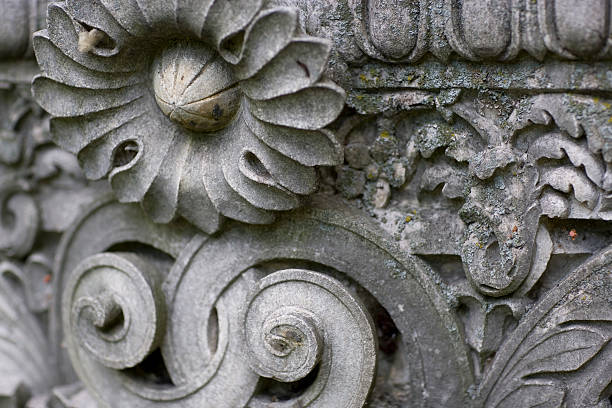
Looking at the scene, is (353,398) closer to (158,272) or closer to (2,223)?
(158,272)

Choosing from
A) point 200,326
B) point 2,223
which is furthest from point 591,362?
point 2,223

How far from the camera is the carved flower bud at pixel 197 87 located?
1.28 meters

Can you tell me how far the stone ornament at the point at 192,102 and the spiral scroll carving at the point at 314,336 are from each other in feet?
0.47

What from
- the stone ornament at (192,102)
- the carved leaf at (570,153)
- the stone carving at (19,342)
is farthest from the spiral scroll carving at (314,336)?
the stone carving at (19,342)

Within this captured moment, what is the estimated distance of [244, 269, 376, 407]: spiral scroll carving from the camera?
4.25ft

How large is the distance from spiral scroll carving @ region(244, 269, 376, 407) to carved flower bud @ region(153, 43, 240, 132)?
12.4 inches

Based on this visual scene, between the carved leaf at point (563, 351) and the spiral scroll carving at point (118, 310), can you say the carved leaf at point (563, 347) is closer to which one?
the carved leaf at point (563, 351)

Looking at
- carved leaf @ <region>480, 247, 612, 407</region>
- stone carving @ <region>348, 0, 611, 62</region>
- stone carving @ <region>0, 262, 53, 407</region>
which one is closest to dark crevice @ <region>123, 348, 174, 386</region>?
stone carving @ <region>0, 262, 53, 407</region>

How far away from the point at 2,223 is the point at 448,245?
112 centimetres

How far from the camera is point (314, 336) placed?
4.20 feet

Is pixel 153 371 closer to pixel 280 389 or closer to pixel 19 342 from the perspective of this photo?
pixel 280 389

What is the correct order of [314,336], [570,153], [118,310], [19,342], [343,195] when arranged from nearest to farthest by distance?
1. [570,153]
2. [314,336]
3. [343,195]
4. [118,310]
5. [19,342]

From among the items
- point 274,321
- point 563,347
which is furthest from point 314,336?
point 563,347

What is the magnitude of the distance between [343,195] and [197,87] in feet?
1.12
